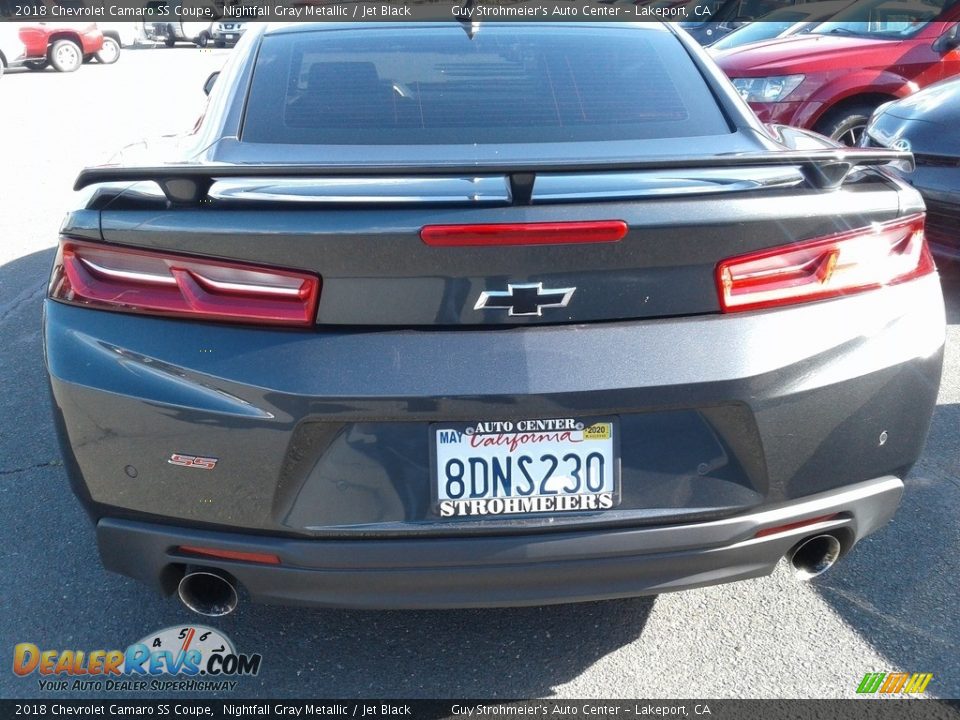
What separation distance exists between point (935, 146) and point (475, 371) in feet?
14.1

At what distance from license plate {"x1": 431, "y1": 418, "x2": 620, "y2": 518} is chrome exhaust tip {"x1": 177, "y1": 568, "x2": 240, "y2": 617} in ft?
1.89

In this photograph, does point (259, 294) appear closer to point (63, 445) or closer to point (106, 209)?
point (106, 209)

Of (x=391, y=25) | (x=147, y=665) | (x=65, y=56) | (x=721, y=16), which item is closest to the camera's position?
(x=147, y=665)

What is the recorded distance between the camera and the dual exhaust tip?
6.89ft

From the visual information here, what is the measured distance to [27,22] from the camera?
22.0m

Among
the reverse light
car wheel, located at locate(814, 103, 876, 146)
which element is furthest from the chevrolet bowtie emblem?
car wheel, located at locate(814, 103, 876, 146)

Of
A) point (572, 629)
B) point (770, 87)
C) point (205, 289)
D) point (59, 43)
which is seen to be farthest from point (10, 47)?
point (572, 629)

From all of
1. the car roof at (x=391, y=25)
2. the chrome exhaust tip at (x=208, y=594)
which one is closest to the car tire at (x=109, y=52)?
the car roof at (x=391, y=25)

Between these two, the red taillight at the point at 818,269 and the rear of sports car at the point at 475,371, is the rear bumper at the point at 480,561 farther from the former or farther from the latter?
the red taillight at the point at 818,269

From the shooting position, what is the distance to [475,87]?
109 inches

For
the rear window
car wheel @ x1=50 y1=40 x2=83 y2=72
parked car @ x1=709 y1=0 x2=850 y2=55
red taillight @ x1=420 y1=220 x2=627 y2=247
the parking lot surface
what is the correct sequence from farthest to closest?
car wheel @ x1=50 y1=40 x2=83 y2=72
parked car @ x1=709 y1=0 x2=850 y2=55
the rear window
the parking lot surface
red taillight @ x1=420 y1=220 x2=627 y2=247

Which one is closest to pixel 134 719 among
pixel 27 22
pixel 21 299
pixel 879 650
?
pixel 879 650

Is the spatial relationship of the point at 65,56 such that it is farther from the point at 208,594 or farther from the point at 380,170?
the point at 380,170

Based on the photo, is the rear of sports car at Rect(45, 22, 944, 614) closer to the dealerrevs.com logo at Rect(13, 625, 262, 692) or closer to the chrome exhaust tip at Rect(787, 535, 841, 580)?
the chrome exhaust tip at Rect(787, 535, 841, 580)
